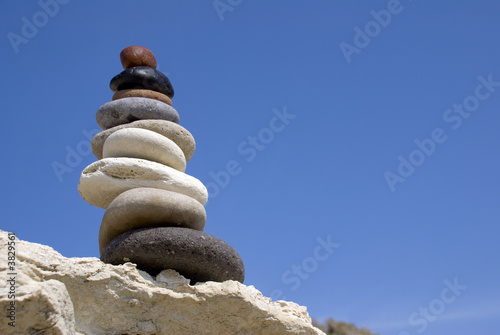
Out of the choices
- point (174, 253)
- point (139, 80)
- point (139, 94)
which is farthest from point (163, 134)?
point (174, 253)

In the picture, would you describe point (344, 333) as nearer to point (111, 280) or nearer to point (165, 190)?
point (165, 190)

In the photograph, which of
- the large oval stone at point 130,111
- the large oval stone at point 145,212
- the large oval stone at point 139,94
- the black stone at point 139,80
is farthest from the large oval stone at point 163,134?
the large oval stone at point 145,212

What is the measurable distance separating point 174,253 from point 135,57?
496 cm

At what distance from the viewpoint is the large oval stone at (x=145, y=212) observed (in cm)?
705

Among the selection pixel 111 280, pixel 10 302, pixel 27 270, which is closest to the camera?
pixel 10 302

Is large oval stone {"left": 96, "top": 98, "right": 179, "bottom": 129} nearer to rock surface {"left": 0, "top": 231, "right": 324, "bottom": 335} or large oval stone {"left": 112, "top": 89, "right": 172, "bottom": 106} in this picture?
large oval stone {"left": 112, "top": 89, "right": 172, "bottom": 106}

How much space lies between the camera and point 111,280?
5.89m

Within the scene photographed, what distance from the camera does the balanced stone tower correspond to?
21.9 ft

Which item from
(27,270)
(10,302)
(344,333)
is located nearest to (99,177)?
(27,270)

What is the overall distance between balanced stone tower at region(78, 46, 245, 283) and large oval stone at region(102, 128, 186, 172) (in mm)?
16

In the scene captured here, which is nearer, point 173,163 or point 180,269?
point 180,269

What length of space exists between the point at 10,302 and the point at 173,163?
13.7 feet

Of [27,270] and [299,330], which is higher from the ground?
[299,330]

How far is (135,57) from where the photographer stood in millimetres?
10070
